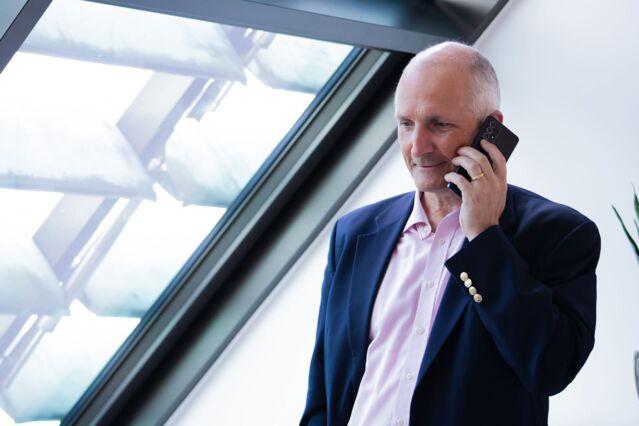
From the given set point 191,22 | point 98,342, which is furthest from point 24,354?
point 191,22

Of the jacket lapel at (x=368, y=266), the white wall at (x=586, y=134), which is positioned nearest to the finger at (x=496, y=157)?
the jacket lapel at (x=368, y=266)

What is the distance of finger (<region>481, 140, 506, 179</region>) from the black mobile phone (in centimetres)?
2

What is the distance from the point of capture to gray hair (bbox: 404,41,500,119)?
2.09 m

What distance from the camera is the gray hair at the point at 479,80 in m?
2.09

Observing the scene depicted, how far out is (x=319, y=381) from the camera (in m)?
2.26

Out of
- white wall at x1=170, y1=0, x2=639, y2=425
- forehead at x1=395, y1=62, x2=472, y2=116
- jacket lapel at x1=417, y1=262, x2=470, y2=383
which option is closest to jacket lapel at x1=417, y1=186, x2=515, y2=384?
jacket lapel at x1=417, y1=262, x2=470, y2=383

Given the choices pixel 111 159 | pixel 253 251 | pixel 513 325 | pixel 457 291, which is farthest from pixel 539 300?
pixel 253 251

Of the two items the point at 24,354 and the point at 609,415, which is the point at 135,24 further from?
the point at 609,415

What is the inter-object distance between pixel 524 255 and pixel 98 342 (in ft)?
6.72

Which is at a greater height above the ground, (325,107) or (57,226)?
(325,107)

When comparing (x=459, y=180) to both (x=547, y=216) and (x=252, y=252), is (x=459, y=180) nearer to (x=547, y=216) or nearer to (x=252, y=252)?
(x=547, y=216)

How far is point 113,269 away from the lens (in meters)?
3.56

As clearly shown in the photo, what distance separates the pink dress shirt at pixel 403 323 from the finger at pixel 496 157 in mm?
113

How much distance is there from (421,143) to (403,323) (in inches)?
13.0
